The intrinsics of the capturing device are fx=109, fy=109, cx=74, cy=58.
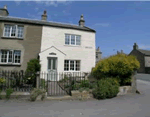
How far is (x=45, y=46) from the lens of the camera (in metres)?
12.7

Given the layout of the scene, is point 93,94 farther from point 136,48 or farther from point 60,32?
point 136,48

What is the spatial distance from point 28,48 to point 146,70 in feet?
110

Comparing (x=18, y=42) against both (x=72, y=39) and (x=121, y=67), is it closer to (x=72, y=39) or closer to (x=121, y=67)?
(x=72, y=39)

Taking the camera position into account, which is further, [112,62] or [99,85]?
[112,62]

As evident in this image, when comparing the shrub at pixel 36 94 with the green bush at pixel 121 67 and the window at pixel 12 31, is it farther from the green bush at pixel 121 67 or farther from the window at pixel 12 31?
the window at pixel 12 31

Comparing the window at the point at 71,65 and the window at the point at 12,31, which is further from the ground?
the window at the point at 12,31

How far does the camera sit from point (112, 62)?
8.52 meters

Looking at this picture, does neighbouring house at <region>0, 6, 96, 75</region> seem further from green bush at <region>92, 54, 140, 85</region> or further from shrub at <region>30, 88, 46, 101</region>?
shrub at <region>30, 88, 46, 101</region>

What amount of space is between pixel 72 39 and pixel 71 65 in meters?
3.31

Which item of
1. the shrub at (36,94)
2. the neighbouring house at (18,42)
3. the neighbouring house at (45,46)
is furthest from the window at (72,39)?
the shrub at (36,94)

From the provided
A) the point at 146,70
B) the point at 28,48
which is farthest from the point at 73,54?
the point at 146,70

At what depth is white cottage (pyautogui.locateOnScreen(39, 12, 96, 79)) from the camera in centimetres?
1212

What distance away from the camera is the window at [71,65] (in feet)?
43.5

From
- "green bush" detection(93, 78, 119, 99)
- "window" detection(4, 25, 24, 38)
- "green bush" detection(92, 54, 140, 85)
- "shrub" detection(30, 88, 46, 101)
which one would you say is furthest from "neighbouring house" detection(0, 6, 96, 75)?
→ "green bush" detection(93, 78, 119, 99)
